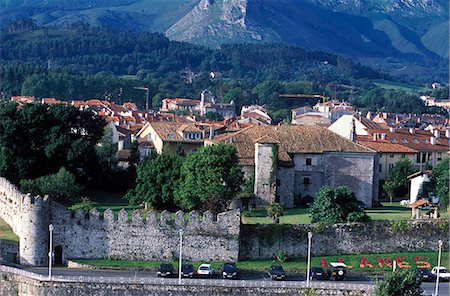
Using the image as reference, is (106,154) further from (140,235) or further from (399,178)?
(140,235)

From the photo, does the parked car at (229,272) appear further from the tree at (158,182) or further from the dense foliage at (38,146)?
the dense foliage at (38,146)

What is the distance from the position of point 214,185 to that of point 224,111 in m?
122

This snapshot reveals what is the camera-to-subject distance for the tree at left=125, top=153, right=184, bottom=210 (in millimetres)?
56531

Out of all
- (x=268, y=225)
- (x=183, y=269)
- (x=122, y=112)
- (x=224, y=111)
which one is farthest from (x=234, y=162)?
(x=224, y=111)

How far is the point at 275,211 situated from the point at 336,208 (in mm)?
4659

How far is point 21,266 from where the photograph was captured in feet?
147

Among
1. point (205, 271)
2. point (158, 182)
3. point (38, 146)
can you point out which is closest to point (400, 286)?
point (205, 271)

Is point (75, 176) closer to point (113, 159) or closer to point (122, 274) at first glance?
point (113, 159)

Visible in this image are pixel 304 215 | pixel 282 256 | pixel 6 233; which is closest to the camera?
pixel 282 256

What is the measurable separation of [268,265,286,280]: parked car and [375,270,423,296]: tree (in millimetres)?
6070

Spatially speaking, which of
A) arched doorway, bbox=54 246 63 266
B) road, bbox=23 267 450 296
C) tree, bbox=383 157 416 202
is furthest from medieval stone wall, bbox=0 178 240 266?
tree, bbox=383 157 416 202

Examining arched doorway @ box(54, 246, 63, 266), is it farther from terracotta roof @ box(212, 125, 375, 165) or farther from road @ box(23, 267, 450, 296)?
terracotta roof @ box(212, 125, 375, 165)

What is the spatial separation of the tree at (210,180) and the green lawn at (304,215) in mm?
1885

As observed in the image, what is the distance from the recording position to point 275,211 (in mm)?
54094
